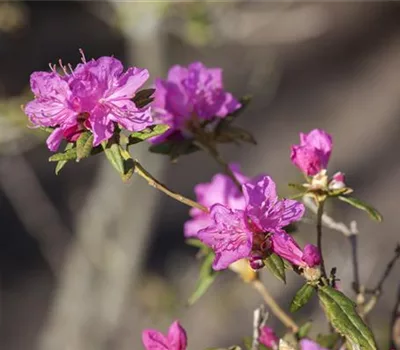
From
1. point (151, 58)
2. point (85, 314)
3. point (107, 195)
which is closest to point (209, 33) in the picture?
point (151, 58)

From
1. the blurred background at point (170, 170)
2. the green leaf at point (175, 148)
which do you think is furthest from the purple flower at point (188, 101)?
the blurred background at point (170, 170)

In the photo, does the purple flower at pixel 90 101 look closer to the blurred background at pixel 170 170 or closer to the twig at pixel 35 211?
the blurred background at pixel 170 170

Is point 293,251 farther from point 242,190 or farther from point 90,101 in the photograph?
point 90,101

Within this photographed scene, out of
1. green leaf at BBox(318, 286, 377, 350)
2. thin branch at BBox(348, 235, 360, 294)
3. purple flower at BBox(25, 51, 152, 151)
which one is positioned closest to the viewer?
green leaf at BBox(318, 286, 377, 350)

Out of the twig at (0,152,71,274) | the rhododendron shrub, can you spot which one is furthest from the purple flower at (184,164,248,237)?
the twig at (0,152,71,274)

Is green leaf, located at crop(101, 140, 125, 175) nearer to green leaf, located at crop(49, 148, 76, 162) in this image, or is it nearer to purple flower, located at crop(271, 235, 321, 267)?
green leaf, located at crop(49, 148, 76, 162)

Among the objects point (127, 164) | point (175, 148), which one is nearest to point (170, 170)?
point (175, 148)
